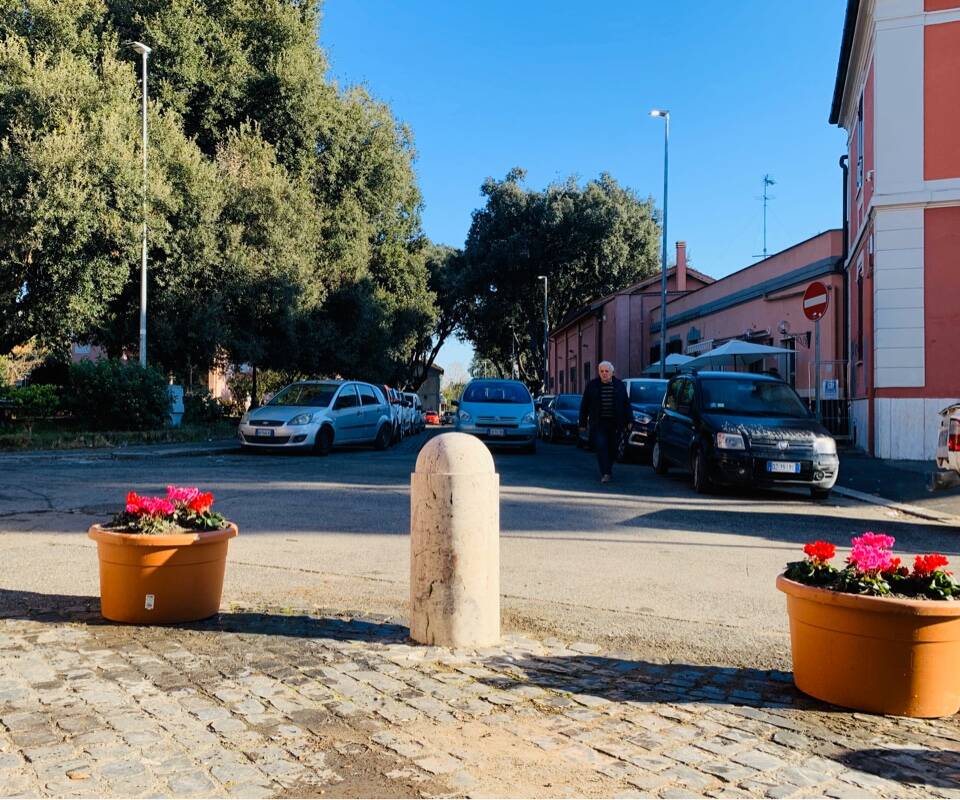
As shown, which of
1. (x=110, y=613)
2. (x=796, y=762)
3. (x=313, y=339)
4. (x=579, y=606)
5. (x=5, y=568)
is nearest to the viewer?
(x=796, y=762)

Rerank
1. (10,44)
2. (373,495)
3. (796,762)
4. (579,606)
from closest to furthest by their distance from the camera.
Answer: (796,762) < (579,606) < (373,495) < (10,44)

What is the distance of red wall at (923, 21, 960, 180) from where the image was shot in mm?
15617

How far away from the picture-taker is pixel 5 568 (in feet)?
21.1

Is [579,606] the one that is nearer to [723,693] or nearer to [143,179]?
[723,693]

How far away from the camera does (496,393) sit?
19.9 metres

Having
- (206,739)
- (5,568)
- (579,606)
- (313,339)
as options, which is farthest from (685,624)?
(313,339)

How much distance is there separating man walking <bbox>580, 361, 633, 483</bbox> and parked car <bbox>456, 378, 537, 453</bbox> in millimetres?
5774

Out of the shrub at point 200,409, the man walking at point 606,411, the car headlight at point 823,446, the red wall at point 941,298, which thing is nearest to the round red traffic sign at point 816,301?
the car headlight at point 823,446

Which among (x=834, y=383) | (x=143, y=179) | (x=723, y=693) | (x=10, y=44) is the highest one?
(x=10, y=44)

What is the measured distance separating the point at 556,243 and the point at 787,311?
79.4ft

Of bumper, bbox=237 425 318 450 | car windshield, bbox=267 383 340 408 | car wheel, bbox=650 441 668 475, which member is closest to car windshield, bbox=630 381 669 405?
car wheel, bbox=650 441 668 475

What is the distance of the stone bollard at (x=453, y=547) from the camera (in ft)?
14.7

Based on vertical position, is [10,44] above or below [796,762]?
above

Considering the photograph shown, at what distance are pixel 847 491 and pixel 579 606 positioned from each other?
7.88 meters
